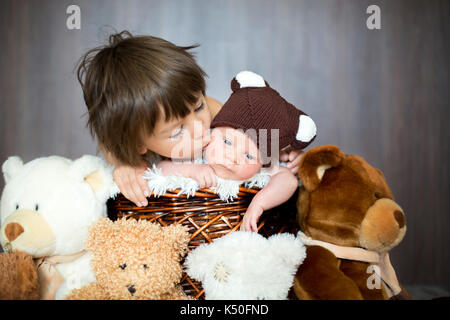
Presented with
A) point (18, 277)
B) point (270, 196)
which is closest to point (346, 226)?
point (270, 196)

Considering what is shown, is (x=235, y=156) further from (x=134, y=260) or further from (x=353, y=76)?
(x=353, y=76)

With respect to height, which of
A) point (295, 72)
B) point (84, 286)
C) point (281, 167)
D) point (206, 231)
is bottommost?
point (84, 286)

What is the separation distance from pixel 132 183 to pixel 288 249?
42 centimetres

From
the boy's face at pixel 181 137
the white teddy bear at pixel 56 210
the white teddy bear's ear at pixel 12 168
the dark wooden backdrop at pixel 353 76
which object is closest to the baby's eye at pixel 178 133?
the boy's face at pixel 181 137

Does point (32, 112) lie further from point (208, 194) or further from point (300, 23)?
point (300, 23)

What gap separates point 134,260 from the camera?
827mm

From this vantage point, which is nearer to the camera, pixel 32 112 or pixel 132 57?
pixel 132 57

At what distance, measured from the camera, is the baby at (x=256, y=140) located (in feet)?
3.09

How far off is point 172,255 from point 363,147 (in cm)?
119

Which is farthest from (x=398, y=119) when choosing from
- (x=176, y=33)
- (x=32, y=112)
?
(x=32, y=112)

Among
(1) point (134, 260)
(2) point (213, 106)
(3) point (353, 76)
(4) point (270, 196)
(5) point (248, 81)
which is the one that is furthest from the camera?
(3) point (353, 76)

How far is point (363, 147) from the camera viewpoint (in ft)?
5.70

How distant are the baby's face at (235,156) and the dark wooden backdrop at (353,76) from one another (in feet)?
2.64

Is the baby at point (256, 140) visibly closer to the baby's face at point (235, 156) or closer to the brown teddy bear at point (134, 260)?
the baby's face at point (235, 156)
